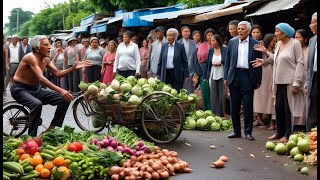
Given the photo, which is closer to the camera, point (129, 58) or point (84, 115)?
point (84, 115)

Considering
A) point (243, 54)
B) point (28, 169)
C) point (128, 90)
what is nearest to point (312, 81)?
point (243, 54)

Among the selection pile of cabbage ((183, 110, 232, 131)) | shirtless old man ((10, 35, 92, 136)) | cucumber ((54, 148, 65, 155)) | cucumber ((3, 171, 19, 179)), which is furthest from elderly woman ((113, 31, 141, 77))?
cucumber ((3, 171, 19, 179))

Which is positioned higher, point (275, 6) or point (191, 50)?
point (275, 6)

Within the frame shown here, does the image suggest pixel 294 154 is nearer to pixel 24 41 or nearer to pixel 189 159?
pixel 189 159

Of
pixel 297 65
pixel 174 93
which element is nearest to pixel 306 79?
pixel 297 65

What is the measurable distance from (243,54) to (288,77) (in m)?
0.94

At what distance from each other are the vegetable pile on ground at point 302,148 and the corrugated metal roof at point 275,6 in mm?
3548

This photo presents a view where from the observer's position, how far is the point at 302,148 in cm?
809

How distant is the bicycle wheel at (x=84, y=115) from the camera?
10211 millimetres

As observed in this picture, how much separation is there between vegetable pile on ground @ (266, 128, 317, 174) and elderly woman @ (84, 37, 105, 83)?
9.67 m

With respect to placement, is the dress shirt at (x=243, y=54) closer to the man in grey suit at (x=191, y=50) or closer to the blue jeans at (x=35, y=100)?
the blue jeans at (x=35, y=100)

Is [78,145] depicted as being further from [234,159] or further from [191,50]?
[191,50]

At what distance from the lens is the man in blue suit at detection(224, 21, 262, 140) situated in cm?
984

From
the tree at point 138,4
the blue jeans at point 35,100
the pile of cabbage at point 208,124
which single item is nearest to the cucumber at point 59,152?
the blue jeans at point 35,100
